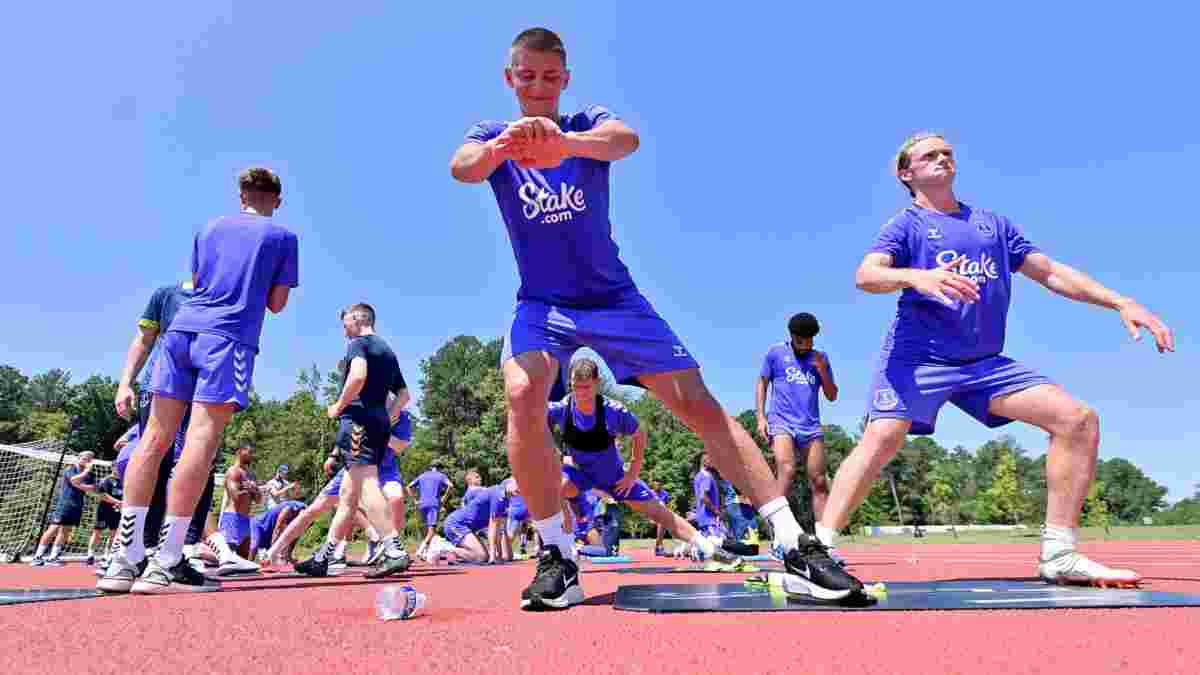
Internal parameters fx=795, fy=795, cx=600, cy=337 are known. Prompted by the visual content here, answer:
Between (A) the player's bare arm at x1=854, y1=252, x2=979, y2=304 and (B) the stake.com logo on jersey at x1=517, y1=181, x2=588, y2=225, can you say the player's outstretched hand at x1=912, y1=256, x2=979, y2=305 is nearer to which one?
(A) the player's bare arm at x1=854, y1=252, x2=979, y2=304

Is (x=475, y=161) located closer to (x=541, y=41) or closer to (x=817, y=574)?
(x=541, y=41)

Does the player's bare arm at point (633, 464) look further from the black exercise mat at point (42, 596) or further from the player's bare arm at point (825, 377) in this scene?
the black exercise mat at point (42, 596)

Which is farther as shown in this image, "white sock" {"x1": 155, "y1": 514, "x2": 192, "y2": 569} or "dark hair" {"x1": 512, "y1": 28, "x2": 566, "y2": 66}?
"white sock" {"x1": 155, "y1": 514, "x2": 192, "y2": 569}

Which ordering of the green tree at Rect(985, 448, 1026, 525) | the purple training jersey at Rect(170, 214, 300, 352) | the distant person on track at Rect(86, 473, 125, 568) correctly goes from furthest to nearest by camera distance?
the green tree at Rect(985, 448, 1026, 525) < the distant person on track at Rect(86, 473, 125, 568) < the purple training jersey at Rect(170, 214, 300, 352)

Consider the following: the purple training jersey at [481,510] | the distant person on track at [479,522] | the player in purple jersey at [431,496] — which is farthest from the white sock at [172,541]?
the player in purple jersey at [431,496]

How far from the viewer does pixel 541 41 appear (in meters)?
3.44

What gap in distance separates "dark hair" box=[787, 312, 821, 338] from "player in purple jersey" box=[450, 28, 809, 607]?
495 cm

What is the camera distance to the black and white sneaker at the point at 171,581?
412 cm

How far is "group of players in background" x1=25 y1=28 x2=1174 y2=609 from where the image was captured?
3.36 meters

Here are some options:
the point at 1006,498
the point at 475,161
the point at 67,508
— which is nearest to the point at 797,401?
the point at 475,161

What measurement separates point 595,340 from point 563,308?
0.22 m

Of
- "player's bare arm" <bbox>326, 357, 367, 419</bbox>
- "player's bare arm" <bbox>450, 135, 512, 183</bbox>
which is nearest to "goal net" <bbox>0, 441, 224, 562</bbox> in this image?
"player's bare arm" <bbox>326, 357, 367, 419</bbox>

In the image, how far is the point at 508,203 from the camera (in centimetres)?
356

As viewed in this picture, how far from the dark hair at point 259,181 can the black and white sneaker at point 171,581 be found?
228 cm
